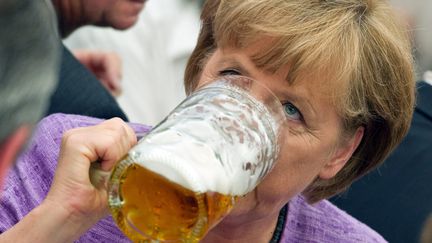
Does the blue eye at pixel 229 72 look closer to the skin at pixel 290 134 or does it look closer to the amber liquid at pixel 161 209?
the skin at pixel 290 134

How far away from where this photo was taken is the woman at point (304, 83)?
1116mm

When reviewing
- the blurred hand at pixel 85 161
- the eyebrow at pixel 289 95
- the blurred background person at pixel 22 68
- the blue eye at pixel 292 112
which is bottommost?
the blurred hand at pixel 85 161

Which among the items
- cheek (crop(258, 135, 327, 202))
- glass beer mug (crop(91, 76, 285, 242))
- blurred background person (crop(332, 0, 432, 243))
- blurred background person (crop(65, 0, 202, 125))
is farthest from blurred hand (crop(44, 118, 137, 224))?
blurred background person (crop(65, 0, 202, 125))

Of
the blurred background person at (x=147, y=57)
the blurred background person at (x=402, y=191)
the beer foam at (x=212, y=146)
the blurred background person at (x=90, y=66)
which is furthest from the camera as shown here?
the blurred background person at (x=147, y=57)

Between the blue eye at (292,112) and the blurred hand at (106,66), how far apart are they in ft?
3.14

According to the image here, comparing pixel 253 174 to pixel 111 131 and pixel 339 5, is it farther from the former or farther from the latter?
pixel 339 5

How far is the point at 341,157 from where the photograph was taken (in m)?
1.30

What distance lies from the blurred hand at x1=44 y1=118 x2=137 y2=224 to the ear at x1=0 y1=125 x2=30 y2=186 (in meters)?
0.48

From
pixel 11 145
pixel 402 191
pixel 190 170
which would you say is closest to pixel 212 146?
pixel 190 170

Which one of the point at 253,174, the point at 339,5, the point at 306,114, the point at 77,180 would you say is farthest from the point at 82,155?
the point at 339,5

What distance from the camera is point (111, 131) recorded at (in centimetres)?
101

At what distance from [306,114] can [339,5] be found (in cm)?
17

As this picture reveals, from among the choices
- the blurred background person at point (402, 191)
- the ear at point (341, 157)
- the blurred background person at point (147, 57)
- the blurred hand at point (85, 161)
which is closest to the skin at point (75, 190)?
the blurred hand at point (85, 161)

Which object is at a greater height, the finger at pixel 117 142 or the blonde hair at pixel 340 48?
the blonde hair at pixel 340 48
